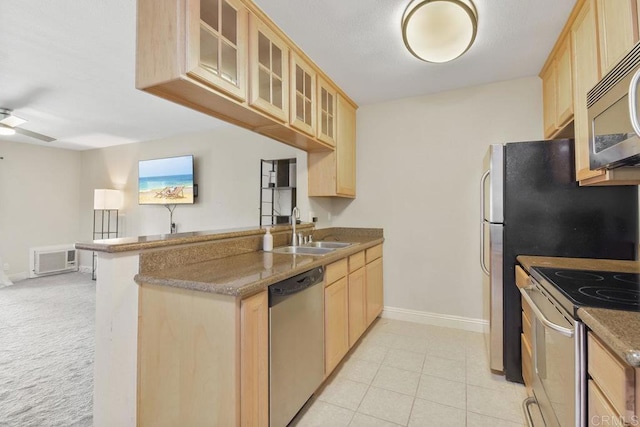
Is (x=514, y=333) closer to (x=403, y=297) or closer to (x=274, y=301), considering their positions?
(x=403, y=297)

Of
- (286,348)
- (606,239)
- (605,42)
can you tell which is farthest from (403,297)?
(605,42)

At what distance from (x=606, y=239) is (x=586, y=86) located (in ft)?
3.14

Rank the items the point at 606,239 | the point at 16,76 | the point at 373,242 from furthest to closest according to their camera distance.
A: the point at 373,242
the point at 16,76
the point at 606,239

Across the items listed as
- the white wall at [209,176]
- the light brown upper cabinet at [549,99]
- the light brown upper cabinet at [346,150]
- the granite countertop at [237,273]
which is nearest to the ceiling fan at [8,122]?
the white wall at [209,176]

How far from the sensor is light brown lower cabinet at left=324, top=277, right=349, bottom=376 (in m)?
1.89

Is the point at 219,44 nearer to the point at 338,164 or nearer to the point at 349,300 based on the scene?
the point at 338,164

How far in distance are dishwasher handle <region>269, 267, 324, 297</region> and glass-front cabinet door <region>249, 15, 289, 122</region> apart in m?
1.07

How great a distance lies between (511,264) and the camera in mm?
1956

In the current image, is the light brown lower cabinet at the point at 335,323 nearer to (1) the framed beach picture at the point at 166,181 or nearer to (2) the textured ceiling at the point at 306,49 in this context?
(2) the textured ceiling at the point at 306,49

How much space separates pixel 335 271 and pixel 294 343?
64 centimetres

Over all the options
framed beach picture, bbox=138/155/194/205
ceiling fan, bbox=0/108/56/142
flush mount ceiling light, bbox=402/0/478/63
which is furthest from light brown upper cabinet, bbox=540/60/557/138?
ceiling fan, bbox=0/108/56/142

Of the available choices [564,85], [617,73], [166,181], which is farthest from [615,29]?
[166,181]

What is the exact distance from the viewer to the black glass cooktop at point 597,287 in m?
0.97

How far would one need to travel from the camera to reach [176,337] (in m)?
1.31
